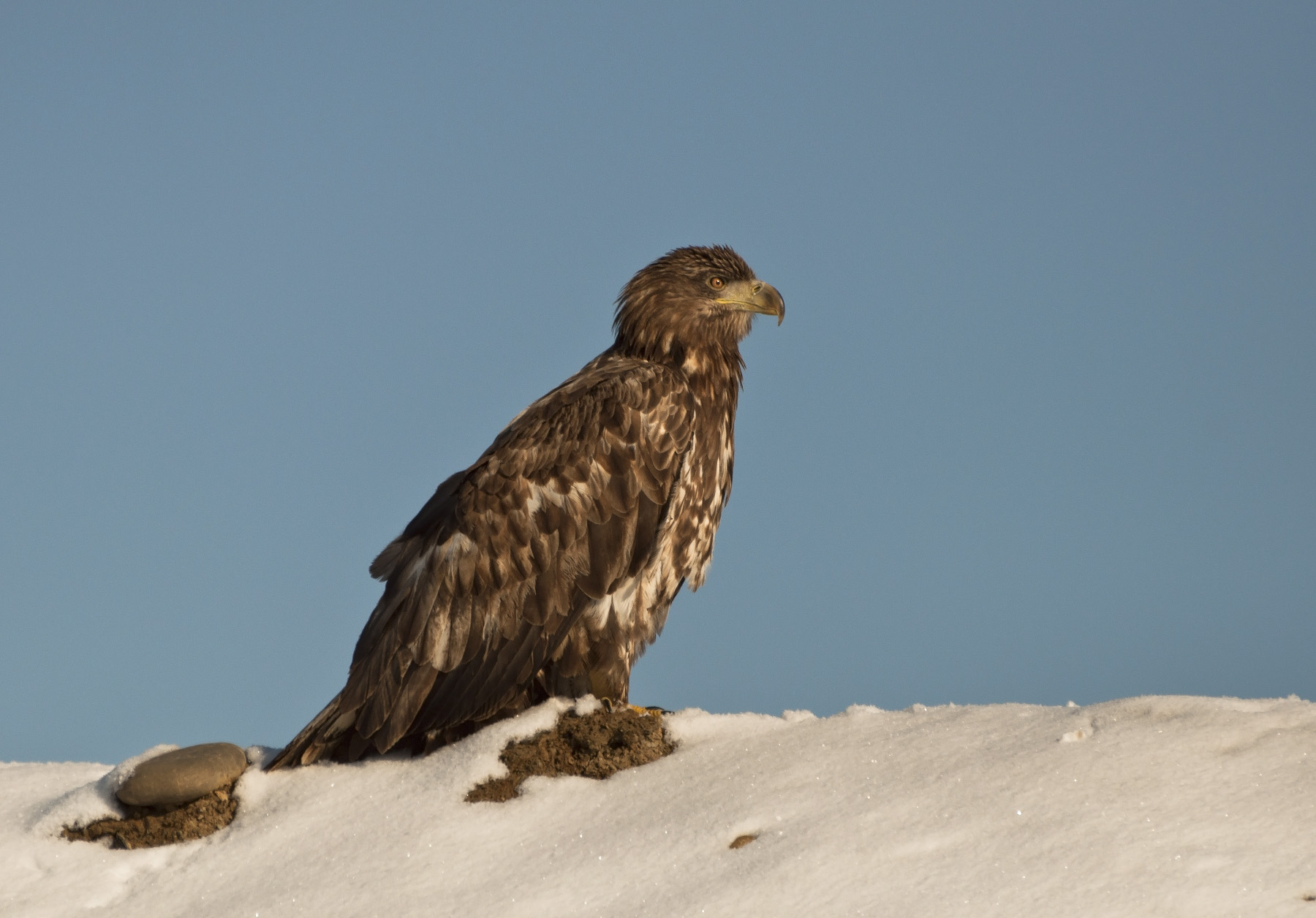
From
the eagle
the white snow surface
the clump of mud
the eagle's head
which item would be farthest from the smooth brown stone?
the eagle's head

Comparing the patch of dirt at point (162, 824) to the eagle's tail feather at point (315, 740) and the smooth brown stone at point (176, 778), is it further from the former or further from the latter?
the eagle's tail feather at point (315, 740)

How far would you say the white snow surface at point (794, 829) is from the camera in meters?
5.43

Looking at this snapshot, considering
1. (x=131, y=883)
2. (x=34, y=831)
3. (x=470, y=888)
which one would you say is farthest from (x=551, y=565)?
(x=34, y=831)

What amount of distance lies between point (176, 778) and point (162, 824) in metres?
0.29

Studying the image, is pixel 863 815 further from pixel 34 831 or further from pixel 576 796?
pixel 34 831

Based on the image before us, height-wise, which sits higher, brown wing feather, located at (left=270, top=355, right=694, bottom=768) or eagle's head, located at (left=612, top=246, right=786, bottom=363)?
eagle's head, located at (left=612, top=246, right=786, bottom=363)

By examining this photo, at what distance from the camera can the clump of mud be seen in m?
7.16

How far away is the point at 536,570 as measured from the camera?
305 inches

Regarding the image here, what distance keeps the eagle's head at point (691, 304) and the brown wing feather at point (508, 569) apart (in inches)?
33.3

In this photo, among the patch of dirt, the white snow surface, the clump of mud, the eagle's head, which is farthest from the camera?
the eagle's head

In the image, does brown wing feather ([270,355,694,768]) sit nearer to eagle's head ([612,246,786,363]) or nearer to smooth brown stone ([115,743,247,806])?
smooth brown stone ([115,743,247,806])

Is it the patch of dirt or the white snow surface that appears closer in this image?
the white snow surface

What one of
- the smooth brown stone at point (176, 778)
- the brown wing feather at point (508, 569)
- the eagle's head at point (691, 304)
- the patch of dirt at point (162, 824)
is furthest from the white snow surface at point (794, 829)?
the eagle's head at point (691, 304)

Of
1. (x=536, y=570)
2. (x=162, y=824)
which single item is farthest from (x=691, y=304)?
(x=162, y=824)
